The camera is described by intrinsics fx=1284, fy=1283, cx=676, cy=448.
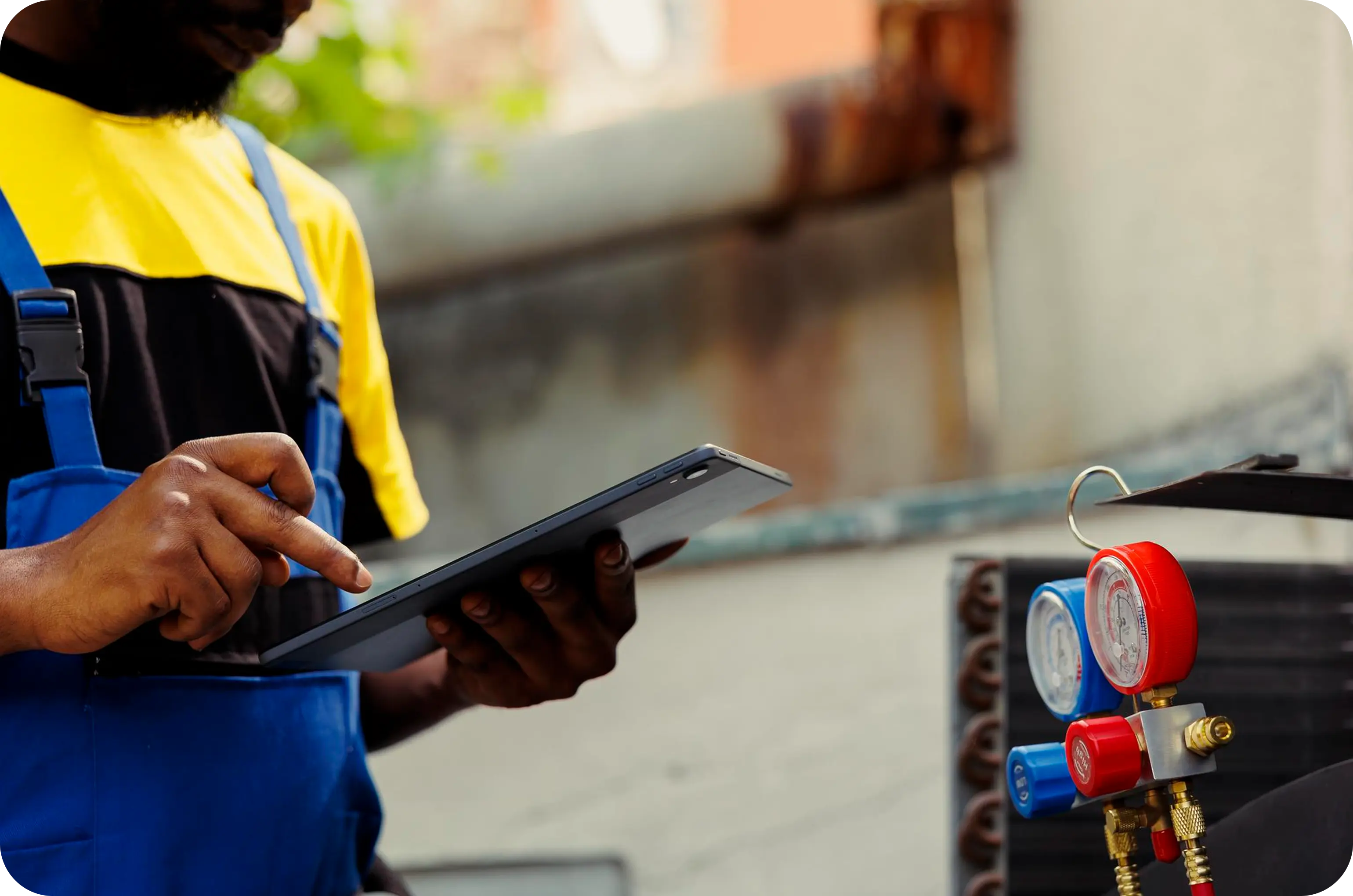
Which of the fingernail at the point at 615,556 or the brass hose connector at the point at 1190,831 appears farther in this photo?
the fingernail at the point at 615,556

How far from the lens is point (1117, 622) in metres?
0.68

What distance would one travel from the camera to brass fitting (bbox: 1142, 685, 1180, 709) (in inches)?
25.8

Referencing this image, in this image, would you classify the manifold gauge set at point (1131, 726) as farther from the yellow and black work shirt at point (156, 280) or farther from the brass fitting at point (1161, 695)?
the yellow and black work shirt at point (156, 280)

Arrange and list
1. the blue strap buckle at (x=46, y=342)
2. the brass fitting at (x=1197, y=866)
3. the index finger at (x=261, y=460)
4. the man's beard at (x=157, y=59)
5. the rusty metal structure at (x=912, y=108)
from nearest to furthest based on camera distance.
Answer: the brass fitting at (x=1197, y=866), the index finger at (x=261, y=460), the blue strap buckle at (x=46, y=342), the man's beard at (x=157, y=59), the rusty metal structure at (x=912, y=108)

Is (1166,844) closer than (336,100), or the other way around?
(1166,844)

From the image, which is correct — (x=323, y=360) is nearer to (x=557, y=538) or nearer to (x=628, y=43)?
(x=557, y=538)

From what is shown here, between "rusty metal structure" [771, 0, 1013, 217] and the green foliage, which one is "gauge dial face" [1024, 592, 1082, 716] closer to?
"rusty metal structure" [771, 0, 1013, 217]

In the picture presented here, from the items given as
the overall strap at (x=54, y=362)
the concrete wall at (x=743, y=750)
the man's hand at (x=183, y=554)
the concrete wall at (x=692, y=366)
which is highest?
the overall strap at (x=54, y=362)

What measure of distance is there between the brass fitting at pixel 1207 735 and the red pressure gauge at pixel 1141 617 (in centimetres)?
2

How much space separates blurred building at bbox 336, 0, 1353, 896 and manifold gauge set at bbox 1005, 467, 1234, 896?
1.10m

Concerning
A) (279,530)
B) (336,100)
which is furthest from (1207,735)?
(336,100)

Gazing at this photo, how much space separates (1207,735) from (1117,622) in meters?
0.07

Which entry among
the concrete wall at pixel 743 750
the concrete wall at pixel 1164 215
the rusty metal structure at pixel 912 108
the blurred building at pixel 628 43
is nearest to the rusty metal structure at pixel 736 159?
the rusty metal structure at pixel 912 108

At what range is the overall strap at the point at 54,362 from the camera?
2.71 feet
